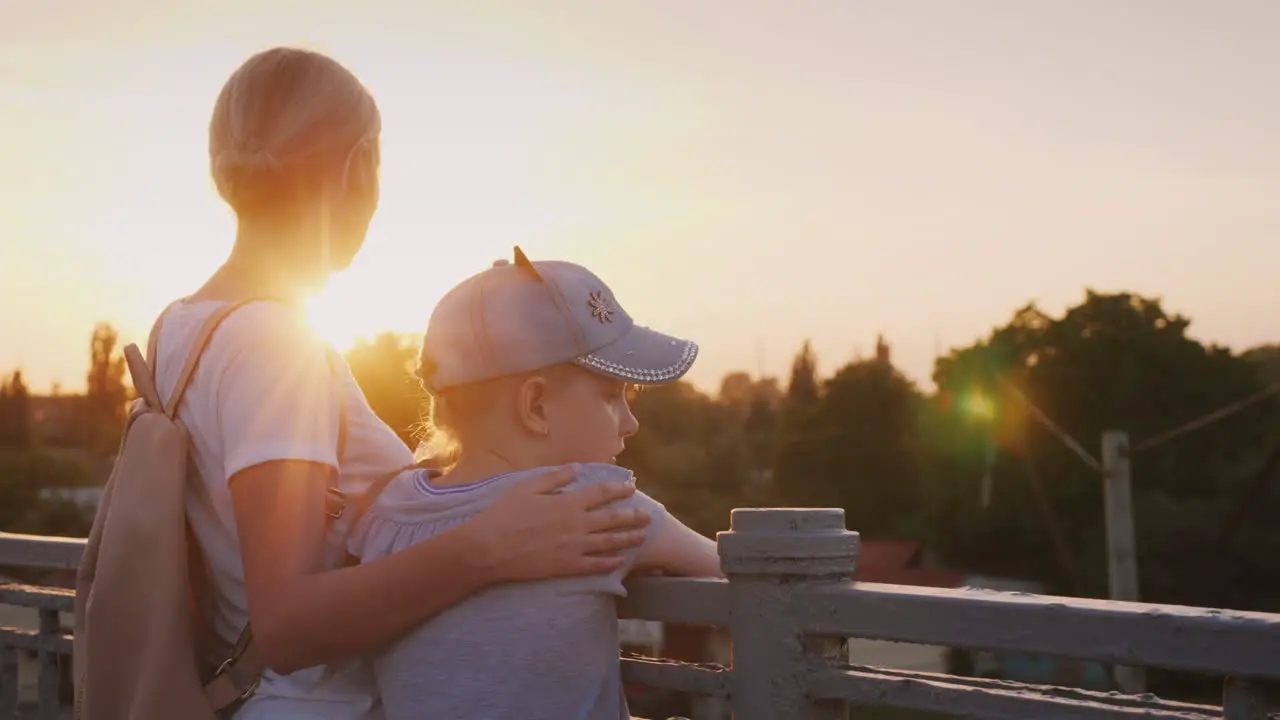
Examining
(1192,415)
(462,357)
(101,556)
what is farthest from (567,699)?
(1192,415)

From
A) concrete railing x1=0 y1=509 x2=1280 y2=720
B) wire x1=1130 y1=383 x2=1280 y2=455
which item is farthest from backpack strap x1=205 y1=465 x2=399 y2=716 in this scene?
wire x1=1130 y1=383 x2=1280 y2=455

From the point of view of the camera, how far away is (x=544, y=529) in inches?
83.9

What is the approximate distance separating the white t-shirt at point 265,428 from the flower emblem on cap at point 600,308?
44 cm

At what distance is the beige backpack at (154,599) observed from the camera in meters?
2.26

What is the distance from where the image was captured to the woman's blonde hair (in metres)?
2.29

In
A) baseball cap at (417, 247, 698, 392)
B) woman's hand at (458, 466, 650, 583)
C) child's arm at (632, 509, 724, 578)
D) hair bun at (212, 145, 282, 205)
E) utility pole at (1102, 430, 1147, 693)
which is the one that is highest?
hair bun at (212, 145, 282, 205)

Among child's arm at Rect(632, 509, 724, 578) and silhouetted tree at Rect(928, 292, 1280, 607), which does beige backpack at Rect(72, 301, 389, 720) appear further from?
silhouetted tree at Rect(928, 292, 1280, 607)

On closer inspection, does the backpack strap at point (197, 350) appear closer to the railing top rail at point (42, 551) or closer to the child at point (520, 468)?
the child at point (520, 468)

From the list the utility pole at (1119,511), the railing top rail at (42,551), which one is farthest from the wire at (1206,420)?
the railing top rail at (42,551)

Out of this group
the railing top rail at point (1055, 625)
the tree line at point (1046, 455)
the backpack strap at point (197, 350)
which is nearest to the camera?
the railing top rail at point (1055, 625)

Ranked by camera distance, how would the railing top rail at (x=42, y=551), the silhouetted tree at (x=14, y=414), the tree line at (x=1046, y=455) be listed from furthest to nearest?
1. the silhouetted tree at (x=14, y=414)
2. the tree line at (x=1046, y=455)
3. the railing top rail at (x=42, y=551)

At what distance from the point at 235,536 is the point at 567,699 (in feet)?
2.21

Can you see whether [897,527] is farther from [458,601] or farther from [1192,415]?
[458,601]

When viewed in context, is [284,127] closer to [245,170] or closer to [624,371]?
[245,170]
